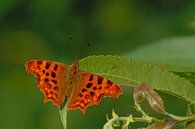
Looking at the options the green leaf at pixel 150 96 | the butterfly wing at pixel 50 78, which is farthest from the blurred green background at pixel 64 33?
the green leaf at pixel 150 96

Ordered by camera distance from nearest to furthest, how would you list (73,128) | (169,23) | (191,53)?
1. (191,53)
2. (73,128)
3. (169,23)

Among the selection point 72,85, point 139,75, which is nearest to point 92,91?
point 72,85

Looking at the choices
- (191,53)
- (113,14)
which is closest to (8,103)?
(113,14)

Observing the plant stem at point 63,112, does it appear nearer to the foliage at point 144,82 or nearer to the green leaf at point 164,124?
the foliage at point 144,82

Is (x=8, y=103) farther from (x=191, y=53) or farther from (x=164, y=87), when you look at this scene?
(x=164, y=87)

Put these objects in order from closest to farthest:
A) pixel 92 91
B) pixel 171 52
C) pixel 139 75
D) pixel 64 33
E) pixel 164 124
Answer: pixel 164 124 → pixel 139 75 → pixel 92 91 → pixel 171 52 → pixel 64 33

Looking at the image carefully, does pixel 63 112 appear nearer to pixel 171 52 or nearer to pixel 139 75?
pixel 139 75
